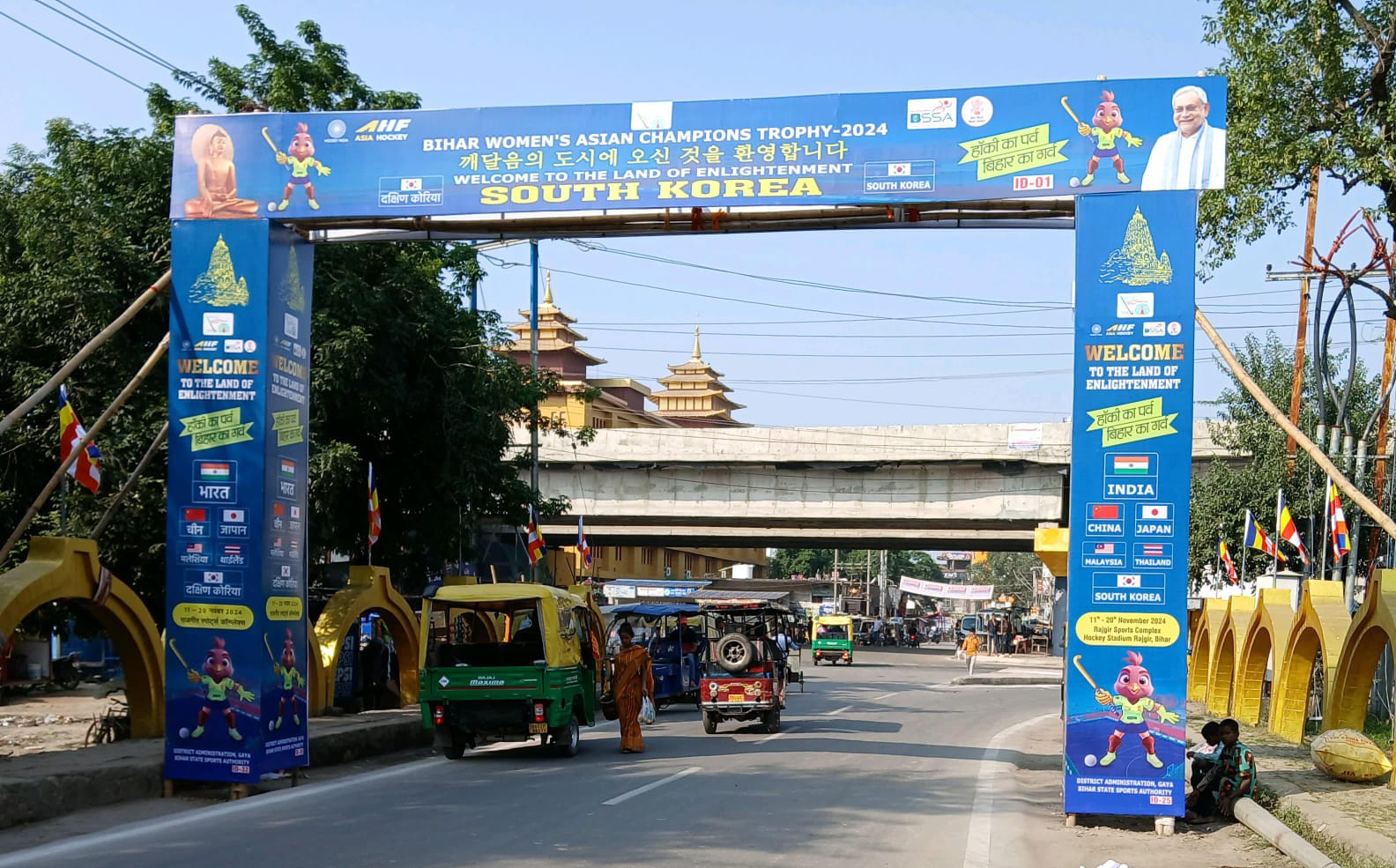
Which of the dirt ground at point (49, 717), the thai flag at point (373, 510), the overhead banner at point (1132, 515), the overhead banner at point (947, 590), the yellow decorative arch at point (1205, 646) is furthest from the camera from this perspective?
the overhead banner at point (947, 590)

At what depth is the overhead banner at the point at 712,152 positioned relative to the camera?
40.7 ft

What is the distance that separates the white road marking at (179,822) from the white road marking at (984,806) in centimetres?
628

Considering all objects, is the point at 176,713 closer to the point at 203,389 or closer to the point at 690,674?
the point at 203,389

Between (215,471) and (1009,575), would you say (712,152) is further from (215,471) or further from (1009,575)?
(1009,575)

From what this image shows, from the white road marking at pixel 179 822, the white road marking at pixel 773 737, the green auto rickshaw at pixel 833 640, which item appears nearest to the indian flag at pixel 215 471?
the white road marking at pixel 179 822

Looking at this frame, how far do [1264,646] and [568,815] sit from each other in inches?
612

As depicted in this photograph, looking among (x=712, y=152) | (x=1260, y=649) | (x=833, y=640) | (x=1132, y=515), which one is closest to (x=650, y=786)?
(x=1132, y=515)

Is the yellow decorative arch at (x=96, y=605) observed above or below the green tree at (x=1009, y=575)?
above

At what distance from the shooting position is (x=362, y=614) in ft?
70.2

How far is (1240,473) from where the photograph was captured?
34938mm

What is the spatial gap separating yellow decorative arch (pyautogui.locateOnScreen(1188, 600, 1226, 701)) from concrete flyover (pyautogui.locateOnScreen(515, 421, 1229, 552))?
374 inches

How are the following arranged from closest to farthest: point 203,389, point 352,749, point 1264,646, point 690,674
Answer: point 203,389 < point 352,749 < point 1264,646 < point 690,674

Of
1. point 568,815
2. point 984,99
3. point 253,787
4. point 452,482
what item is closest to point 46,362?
point 452,482

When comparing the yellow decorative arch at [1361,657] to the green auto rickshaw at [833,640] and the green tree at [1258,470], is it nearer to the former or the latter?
the green tree at [1258,470]
